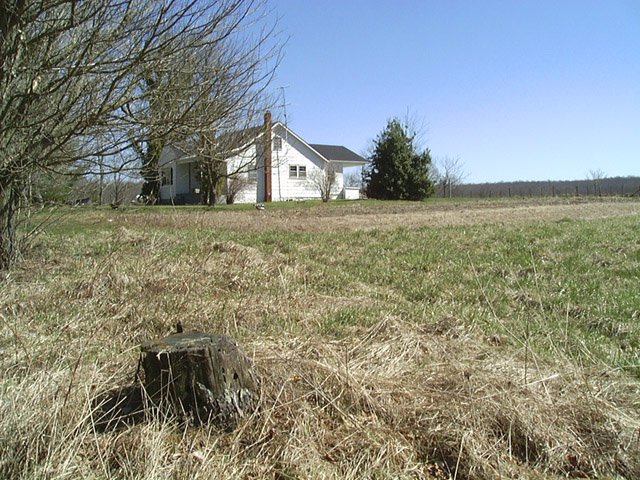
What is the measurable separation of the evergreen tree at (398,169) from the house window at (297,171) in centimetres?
573

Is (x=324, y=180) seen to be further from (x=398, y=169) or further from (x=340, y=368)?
(x=340, y=368)

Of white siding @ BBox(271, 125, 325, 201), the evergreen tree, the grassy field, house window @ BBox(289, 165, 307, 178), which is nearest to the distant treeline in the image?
the evergreen tree

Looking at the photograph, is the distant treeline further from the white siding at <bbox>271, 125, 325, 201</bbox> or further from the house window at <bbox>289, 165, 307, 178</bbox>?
the house window at <bbox>289, 165, 307, 178</bbox>

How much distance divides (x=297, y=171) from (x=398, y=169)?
764 cm

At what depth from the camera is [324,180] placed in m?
34.5

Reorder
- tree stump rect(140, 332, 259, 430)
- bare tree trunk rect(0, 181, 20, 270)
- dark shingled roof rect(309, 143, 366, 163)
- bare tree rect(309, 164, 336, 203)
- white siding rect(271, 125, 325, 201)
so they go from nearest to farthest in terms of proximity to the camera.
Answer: tree stump rect(140, 332, 259, 430) < bare tree trunk rect(0, 181, 20, 270) < bare tree rect(309, 164, 336, 203) < white siding rect(271, 125, 325, 201) < dark shingled roof rect(309, 143, 366, 163)

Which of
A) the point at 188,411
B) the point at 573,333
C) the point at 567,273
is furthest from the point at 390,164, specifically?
the point at 188,411

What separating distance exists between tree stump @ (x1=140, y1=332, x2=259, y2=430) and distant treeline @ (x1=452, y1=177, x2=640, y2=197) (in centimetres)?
4628

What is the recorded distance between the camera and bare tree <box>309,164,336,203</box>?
34062 mm

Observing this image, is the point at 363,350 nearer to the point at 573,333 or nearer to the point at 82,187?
the point at 573,333

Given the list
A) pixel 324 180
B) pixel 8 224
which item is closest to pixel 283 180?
pixel 324 180

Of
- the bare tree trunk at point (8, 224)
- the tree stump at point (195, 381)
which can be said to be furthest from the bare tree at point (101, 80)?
the tree stump at point (195, 381)

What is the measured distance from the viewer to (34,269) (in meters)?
6.48

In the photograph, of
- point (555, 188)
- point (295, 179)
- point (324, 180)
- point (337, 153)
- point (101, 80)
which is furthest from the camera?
point (555, 188)
